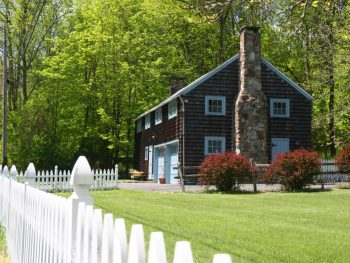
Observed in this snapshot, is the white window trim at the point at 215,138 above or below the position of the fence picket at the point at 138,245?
above

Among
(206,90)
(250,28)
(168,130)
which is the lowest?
(168,130)

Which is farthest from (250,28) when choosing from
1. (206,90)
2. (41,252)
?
(41,252)

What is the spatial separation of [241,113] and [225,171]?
9.71 metres

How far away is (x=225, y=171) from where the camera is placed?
2155 centimetres

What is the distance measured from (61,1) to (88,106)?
11440mm

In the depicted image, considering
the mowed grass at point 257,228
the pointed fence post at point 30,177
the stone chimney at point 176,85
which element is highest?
the stone chimney at point 176,85

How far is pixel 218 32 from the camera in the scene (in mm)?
46938

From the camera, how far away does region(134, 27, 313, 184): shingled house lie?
30.6 m

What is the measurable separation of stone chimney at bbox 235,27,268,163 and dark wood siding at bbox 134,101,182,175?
3.91m

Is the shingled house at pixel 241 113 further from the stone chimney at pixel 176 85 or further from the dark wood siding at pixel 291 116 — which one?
the stone chimney at pixel 176 85

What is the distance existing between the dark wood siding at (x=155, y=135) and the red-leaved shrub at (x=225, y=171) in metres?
8.88

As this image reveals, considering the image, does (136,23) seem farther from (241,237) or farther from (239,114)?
(241,237)

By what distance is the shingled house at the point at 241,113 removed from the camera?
3061cm

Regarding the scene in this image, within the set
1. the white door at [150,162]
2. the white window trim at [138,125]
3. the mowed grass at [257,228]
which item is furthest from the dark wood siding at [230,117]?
the mowed grass at [257,228]
